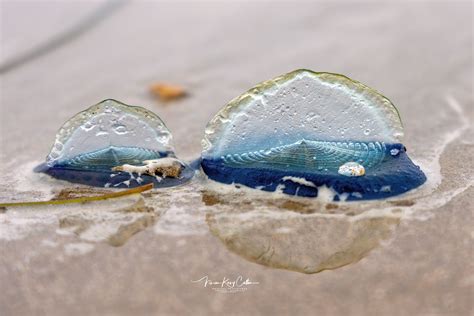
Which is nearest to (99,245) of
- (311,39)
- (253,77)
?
(253,77)

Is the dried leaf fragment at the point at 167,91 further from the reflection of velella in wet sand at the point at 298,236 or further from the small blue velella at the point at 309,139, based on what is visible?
the reflection of velella in wet sand at the point at 298,236

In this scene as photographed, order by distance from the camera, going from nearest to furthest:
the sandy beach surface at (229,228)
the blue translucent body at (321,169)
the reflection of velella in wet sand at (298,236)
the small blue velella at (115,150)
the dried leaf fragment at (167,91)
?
the sandy beach surface at (229,228), the reflection of velella in wet sand at (298,236), the blue translucent body at (321,169), the small blue velella at (115,150), the dried leaf fragment at (167,91)

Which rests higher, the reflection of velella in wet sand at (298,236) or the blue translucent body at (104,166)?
the blue translucent body at (104,166)

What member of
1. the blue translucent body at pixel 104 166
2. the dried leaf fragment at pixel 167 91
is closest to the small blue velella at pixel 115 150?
the blue translucent body at pixel 104 166

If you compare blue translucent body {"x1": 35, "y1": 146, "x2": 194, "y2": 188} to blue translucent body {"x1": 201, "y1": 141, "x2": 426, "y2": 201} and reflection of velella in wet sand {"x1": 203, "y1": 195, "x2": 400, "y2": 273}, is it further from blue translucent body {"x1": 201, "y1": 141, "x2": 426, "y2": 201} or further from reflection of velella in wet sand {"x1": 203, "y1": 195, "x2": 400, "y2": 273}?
reflection of velella in wet sand {"x1": 203, "y1": 195, "x2": 400, "y2": 273}

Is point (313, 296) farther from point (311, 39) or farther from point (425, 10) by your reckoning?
point (425, 10)

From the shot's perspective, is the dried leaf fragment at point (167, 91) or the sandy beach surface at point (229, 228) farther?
the dried leaf fragment at point (167, 91)
